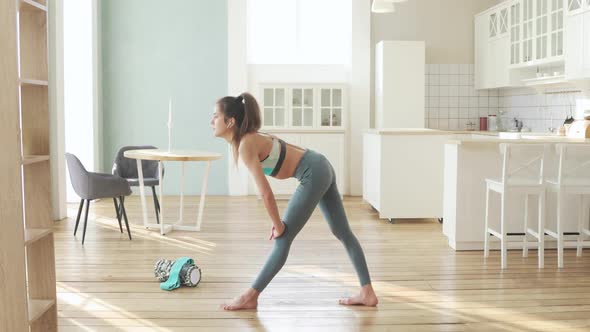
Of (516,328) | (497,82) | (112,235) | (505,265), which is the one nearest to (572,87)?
(497,82)

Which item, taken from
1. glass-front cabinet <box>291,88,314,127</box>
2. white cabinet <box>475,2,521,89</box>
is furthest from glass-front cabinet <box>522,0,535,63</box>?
glass-front cabinet <box>291,88,314,127</box>

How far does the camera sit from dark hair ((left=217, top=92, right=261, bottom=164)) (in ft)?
11.5

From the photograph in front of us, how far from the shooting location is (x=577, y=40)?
620 cm

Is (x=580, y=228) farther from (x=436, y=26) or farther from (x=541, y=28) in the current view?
(x=436, y=26)

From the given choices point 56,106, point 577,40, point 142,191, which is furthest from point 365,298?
point 56,106

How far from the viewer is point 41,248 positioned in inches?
122

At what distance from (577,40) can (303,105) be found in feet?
11.9

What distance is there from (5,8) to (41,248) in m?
1.08

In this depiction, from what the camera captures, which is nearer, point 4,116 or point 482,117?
point 4,116

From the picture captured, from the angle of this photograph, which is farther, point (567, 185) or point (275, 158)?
point (567, 185)

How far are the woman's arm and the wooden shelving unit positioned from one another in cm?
95

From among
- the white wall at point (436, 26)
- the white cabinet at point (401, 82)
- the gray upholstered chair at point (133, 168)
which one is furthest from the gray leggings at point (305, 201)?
the white wall at point (436, 26)

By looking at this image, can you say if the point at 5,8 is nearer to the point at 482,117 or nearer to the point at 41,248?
the point at 41,248

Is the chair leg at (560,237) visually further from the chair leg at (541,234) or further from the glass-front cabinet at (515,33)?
the glass-front cabinet at (515,33)
